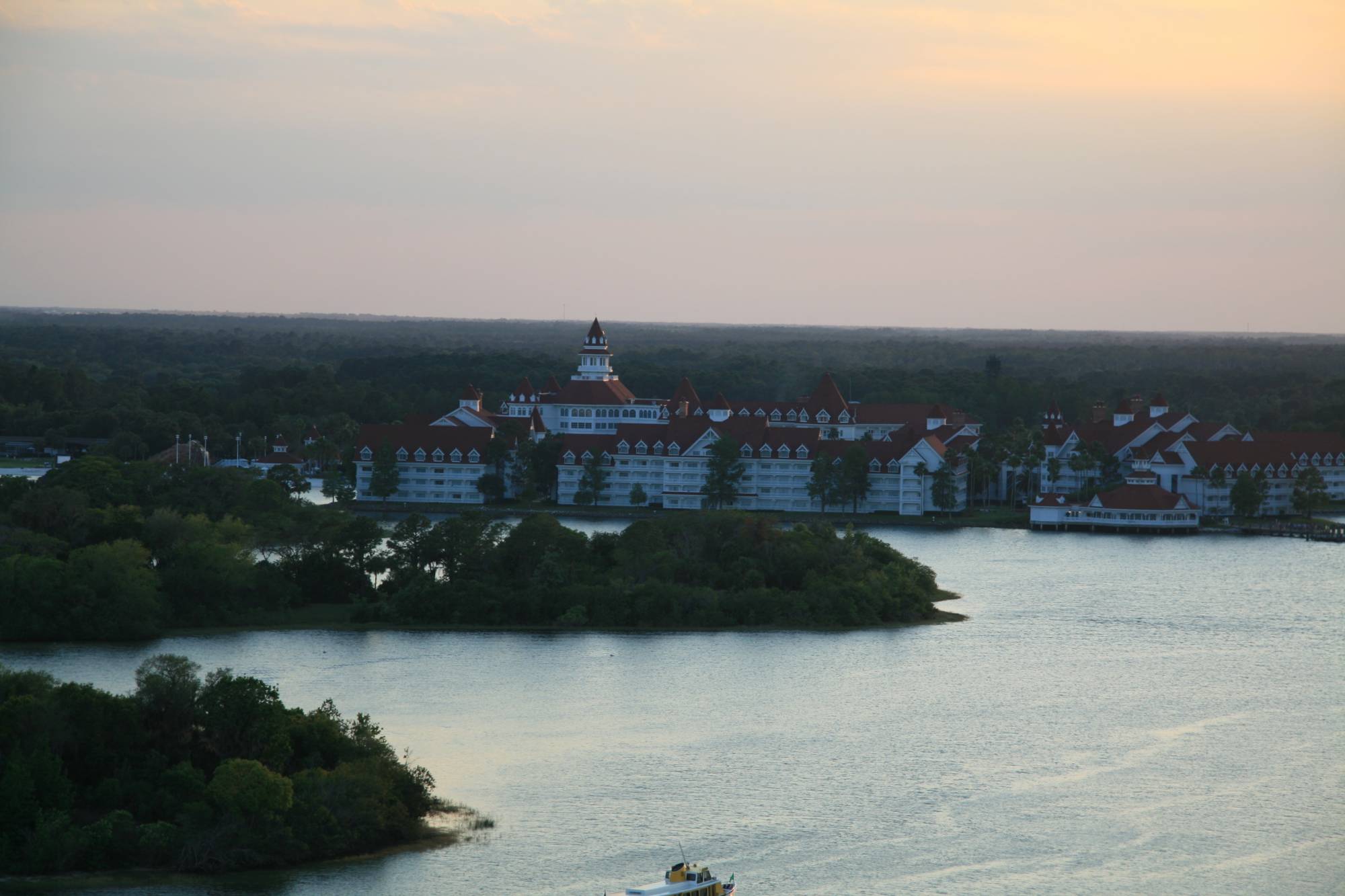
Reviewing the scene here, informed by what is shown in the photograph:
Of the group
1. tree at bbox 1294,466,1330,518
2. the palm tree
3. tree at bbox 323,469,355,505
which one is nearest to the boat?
the palm tree

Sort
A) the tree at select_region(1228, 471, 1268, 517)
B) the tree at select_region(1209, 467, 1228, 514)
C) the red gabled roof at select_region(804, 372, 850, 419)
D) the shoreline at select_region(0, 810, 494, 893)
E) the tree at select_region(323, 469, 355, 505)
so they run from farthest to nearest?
the red gabled roof at select_region(804, 372, 850, 419) < the tree at select_region(323, 469, 355, 505) < the tree at select_region(1209, 467, 1228, 514) < the tree at select_region(1228, 471, 1268, 517) < the shoreline at select_region(0, 810, 494, 893)

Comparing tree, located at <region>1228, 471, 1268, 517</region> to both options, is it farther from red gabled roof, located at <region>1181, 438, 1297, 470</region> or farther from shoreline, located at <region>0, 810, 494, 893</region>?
shoreline, located at <region>0, 810, 494, 893</region>

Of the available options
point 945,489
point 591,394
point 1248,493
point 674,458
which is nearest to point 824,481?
point 945,489

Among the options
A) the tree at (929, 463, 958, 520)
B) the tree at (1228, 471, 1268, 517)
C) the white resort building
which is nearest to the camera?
the tree at (929, 463, 958, 520)

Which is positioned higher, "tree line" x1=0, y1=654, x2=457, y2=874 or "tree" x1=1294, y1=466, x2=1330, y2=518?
"tree" x1=1294, y1=466, x2=1330, y2=518

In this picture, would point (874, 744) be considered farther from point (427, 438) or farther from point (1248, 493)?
point (427, 438)

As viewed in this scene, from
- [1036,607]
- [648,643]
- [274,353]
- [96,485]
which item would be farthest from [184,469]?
[274,353]
